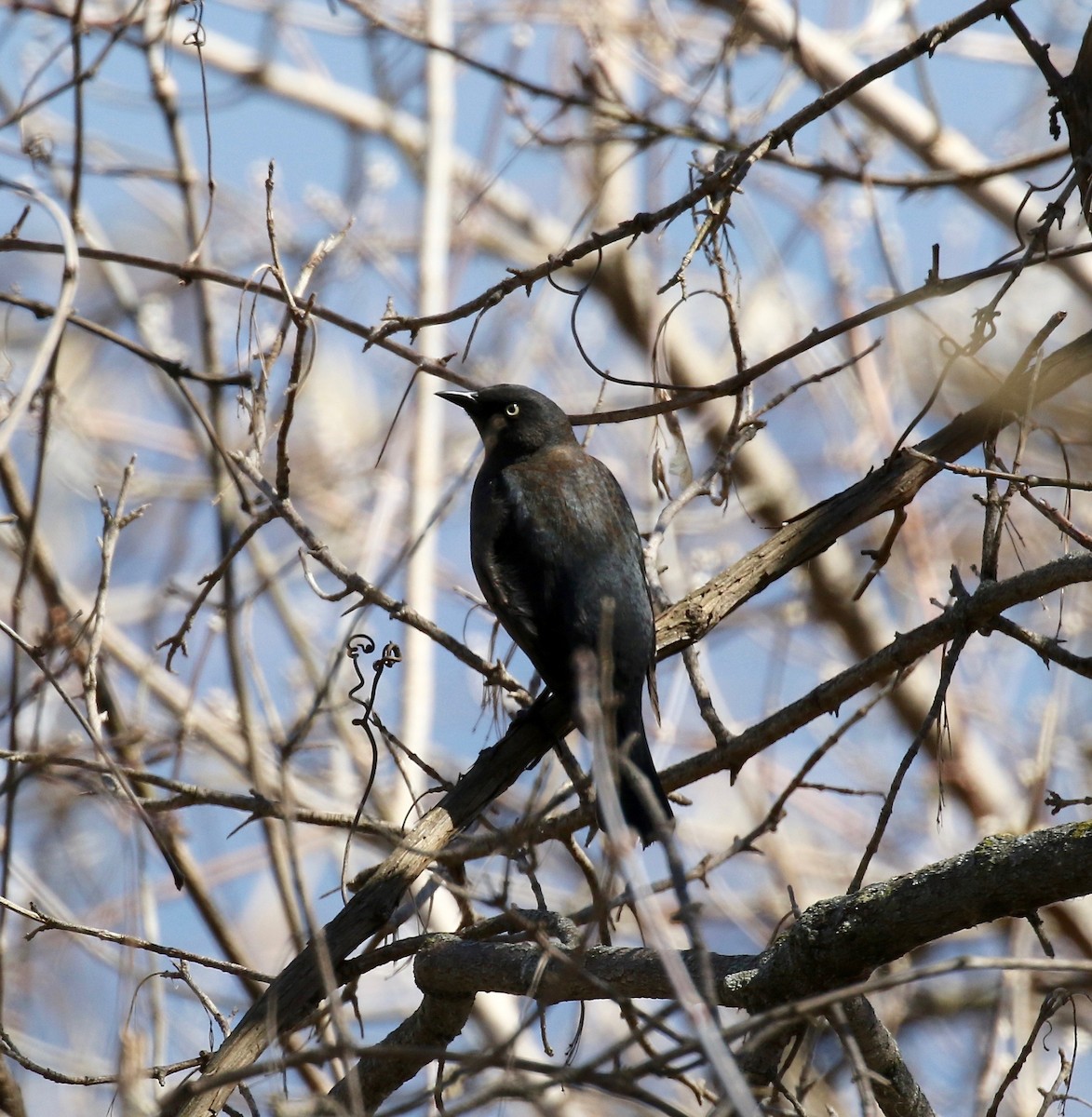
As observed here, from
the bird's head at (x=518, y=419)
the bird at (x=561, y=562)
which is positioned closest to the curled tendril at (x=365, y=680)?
the bird at (x=561, y=562)

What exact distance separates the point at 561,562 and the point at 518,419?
0.85 m

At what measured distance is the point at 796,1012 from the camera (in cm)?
146

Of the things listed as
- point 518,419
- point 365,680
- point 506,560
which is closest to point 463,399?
point 518,419

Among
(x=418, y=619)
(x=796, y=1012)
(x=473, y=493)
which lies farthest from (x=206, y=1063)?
(x=473, y=493)

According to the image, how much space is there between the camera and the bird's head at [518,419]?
451cm

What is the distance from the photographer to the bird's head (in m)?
4.51

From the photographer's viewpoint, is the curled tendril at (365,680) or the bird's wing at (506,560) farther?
the bird's wing at (506,560)

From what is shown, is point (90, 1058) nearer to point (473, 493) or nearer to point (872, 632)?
point (473, 493)

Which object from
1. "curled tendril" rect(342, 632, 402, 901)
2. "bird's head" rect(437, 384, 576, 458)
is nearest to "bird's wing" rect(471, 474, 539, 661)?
"bird's head" rect(437, 384, 576, 458)

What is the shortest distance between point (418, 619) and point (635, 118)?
2.52 meters

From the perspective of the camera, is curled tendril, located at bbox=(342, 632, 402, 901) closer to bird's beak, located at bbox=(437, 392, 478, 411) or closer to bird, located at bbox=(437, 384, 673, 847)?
bird, located at bbox=(437, 384, 673, 847)

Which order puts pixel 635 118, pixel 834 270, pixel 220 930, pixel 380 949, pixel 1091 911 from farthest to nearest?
pixel 834 270, pixel 1091 911, pixel 635 118, pixel 220 930, pixel 380 949

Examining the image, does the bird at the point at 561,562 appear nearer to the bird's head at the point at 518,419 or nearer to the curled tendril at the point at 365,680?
the bird's head at the point at 518,419

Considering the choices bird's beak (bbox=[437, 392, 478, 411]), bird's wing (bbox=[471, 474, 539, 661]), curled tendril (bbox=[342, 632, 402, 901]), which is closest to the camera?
curled tendril (bbox=[342, 632, 402, 901])
